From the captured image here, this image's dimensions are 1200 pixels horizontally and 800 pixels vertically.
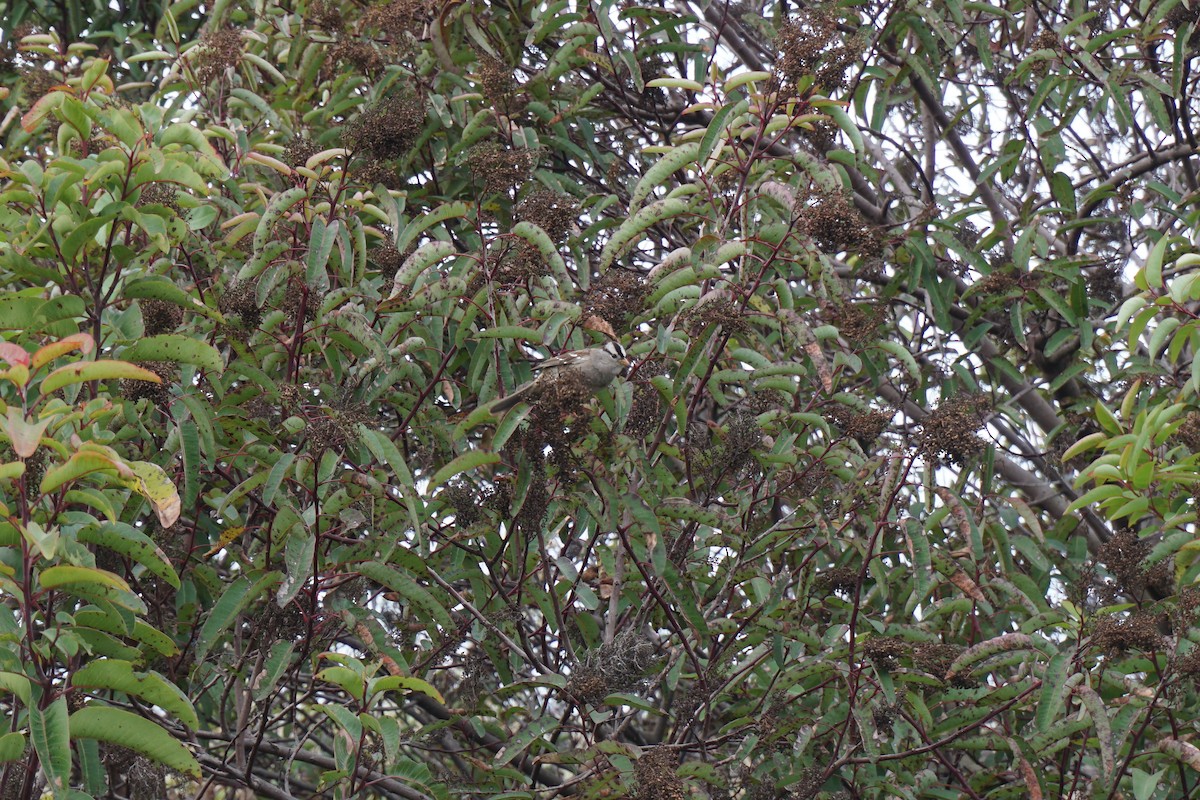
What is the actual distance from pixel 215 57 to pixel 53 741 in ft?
7.27

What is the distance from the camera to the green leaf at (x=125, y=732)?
1996 mm

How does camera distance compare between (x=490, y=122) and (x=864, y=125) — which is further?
(x=864, y=125)

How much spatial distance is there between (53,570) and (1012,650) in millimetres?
1994

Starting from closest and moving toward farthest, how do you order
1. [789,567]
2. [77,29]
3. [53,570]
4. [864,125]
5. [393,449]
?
1. [53,570]
2. [393,449]
3. [789,567]
4. [864,125]
5. [77,29]

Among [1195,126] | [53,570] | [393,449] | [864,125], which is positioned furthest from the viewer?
[1195,126]

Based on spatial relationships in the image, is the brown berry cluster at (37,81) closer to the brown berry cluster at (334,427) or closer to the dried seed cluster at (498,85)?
the dried seed cluster at (498,85)

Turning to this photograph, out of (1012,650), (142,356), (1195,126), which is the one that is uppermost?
(1195,126)

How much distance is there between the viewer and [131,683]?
2.06m

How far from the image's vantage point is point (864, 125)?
193 inches

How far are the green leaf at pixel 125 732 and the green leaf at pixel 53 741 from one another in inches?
4.1

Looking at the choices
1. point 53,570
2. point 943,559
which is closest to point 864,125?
point 943,559

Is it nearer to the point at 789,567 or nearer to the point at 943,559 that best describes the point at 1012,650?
the point at 943,559

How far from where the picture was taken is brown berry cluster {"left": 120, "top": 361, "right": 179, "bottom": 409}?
2.51 meters

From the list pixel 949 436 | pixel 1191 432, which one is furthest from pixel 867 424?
pixel 1191 432
